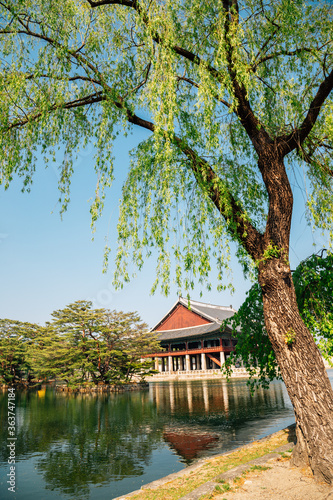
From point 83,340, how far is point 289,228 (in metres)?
20.1

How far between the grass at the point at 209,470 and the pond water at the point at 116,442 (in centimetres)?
86

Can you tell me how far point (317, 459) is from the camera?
3.82m

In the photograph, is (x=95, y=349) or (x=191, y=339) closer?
(x=95, y=349)

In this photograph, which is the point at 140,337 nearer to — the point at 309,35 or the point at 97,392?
the point at 97,392

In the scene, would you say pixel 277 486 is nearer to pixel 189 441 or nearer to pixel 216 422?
pixel 189 441

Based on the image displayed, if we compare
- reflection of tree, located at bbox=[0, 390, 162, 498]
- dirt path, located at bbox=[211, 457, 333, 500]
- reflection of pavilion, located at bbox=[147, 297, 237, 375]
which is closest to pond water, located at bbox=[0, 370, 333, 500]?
reflection of tree, located at bbox=[0, 390, 162, 498]

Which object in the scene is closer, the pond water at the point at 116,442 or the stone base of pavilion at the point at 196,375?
the pond water at the point at 116,442

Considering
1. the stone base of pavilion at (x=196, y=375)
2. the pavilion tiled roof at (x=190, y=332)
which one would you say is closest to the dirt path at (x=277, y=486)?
the stone base of pavilion at (x=196, y=375)

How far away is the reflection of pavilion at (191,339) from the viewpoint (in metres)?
32.3

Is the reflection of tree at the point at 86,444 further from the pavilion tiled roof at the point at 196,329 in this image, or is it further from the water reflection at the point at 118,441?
the pavilion tiled roof at the point at 196,329

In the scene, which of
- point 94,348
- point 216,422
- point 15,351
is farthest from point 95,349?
point 216,422

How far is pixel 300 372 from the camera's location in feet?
13.5

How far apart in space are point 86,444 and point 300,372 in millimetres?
5736

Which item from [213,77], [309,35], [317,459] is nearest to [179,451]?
[317,459]
